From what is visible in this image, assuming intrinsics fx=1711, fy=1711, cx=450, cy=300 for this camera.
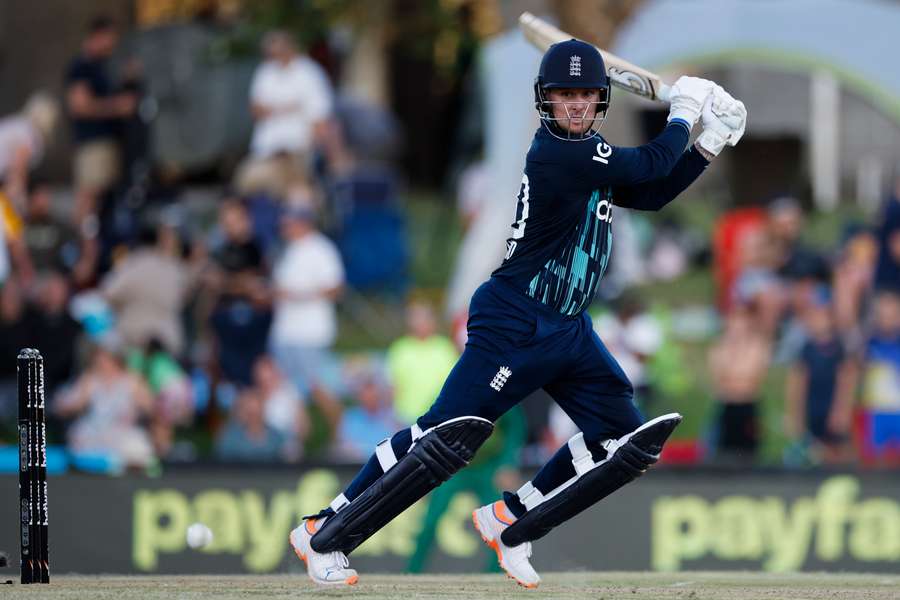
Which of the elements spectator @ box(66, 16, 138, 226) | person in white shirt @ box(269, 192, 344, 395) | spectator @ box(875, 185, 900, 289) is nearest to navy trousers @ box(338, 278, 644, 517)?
person in white shirt @ box(269, 192, 344, 395)

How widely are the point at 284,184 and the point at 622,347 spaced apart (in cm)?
346

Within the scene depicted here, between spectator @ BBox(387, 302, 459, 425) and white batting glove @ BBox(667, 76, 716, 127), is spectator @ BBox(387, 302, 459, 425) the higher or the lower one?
the lower one

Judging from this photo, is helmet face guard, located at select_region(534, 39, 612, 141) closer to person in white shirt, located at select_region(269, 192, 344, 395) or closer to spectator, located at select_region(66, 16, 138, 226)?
person in white shirt, located at select_region(269, 192, 344, 395)

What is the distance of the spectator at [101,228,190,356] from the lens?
527 inches

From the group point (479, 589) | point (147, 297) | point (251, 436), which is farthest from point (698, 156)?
point (147, 297)

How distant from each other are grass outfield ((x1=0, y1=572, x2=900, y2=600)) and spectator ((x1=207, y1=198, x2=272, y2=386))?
495 cm

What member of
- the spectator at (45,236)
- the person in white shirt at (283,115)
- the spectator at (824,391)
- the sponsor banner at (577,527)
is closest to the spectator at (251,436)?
the sponsor banner at (577,527)

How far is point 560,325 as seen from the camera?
6941mm

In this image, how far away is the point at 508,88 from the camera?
580 inches

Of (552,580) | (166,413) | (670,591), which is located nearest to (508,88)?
(166,413)

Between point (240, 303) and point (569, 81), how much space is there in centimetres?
690

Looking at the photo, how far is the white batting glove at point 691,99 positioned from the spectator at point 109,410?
20.8ft

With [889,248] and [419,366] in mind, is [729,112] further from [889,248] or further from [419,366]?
[889,248]

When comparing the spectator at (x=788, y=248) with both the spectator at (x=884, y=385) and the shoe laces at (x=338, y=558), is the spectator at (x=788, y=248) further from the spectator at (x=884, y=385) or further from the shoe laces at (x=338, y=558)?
the shoe laces at (x=338, y=558)
